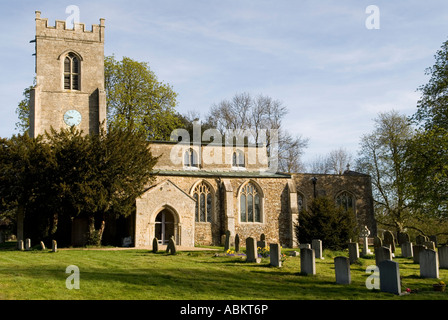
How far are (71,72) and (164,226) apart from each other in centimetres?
1353

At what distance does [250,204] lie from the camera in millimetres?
34250

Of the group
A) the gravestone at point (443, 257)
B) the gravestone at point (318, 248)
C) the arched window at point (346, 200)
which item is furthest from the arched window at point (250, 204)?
the gravestone at point (443, 257)

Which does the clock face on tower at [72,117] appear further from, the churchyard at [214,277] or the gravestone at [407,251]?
the gravestone at [407,251]

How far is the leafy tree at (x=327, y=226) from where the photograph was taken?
26.1m

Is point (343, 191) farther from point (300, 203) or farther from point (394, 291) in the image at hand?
point (394, 291)

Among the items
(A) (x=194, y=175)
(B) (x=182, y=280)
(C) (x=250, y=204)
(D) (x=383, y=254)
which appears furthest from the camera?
(C) (x=250, y=204)

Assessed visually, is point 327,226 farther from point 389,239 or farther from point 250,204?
point 250,204

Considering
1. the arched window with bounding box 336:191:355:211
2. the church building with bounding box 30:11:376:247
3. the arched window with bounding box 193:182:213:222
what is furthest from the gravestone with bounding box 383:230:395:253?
the arched window with bounding box 193:182:213:222

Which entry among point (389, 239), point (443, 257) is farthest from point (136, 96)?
point (443, 257)

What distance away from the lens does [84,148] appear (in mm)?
26281

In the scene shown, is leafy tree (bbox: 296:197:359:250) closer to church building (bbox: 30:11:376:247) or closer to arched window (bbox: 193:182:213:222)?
church building (bbox: 30:11:376:247)

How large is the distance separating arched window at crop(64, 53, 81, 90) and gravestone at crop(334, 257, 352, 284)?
26043 mm
